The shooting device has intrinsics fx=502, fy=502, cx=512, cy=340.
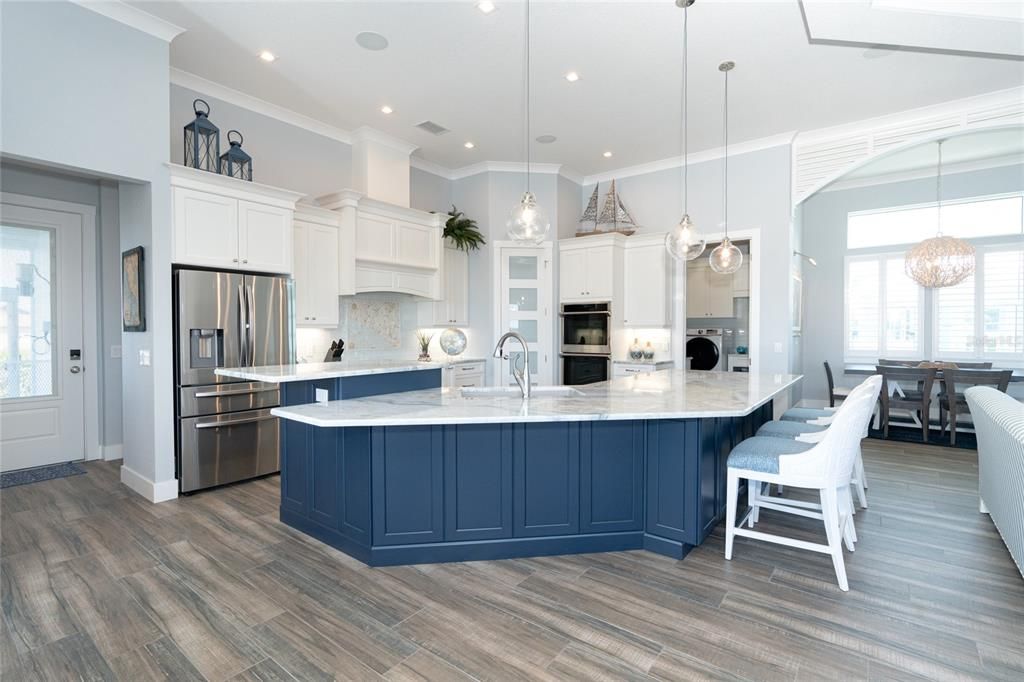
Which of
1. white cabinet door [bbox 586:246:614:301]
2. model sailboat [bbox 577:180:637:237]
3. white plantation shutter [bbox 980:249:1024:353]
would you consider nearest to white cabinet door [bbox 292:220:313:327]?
white cabinet door [bbox 586:246:614:301]

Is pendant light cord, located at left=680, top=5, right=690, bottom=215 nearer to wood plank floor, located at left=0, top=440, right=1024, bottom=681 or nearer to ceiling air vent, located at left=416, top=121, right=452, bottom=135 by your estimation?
ceiling air vent, located at left=416, top=121, right=452, bottom=135

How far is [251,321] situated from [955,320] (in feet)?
27.4

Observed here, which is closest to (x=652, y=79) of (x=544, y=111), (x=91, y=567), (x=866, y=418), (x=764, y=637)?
(x=544, y=111)

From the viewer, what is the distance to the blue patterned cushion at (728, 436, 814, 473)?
8.71ft

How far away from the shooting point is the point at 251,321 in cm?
409

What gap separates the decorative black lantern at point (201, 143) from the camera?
3.90 metres

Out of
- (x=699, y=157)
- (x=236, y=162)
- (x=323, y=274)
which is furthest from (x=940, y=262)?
(x=236, y=162)

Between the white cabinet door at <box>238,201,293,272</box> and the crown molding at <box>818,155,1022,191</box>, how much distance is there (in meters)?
5.99

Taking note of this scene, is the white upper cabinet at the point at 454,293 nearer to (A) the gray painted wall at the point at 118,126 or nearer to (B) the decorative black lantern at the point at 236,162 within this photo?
(B) the decorative black lantern at the point at 236,162

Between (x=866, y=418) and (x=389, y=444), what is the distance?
260 cm

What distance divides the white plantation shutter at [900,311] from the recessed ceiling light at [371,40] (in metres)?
7.16

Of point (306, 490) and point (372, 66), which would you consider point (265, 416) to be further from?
point (372, 66)

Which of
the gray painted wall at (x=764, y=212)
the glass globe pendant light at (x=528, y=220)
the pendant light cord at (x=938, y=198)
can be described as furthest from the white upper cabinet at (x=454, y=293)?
the pendant light cord at (x=938, y=198)

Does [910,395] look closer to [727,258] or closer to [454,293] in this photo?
[727,258]
